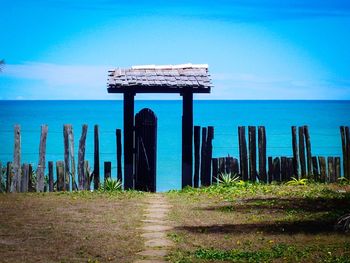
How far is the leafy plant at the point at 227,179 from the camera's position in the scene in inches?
766

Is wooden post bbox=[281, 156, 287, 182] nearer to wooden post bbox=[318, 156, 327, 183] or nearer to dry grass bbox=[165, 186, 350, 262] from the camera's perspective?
wooden post bbox=[318, 156, 327, 183]

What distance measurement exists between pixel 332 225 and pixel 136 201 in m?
5.53

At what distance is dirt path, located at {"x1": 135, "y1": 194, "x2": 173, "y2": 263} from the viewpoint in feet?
35.9

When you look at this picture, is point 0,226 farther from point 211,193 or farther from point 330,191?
point 330,191

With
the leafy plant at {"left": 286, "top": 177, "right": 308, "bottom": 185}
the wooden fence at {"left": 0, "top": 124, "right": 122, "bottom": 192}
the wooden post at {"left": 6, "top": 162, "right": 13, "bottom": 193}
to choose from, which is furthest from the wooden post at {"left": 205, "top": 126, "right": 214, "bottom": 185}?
the wooden post at {"left": 6, "top": 162, "right": 13, "bottom": 193}

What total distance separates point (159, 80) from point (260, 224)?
22.2 ft

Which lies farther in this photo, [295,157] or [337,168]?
[337,168]

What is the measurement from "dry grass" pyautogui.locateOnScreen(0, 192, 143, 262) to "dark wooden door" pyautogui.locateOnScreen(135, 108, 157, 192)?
1209mm

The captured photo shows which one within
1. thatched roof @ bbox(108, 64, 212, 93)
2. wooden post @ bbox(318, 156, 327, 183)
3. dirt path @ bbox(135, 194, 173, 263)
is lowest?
dirt path @ bbox(135, 194, 173, 263)

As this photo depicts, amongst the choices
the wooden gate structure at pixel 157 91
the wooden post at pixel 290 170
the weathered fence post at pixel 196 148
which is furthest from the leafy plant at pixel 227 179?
the wooden post at pixel 290 170

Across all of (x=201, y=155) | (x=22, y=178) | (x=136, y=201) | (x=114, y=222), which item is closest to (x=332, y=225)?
(x=114, y=222)

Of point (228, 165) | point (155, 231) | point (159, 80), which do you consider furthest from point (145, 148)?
point (155, 231)

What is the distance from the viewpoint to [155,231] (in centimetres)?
1309

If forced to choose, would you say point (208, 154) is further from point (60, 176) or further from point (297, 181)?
point (60, 176)
